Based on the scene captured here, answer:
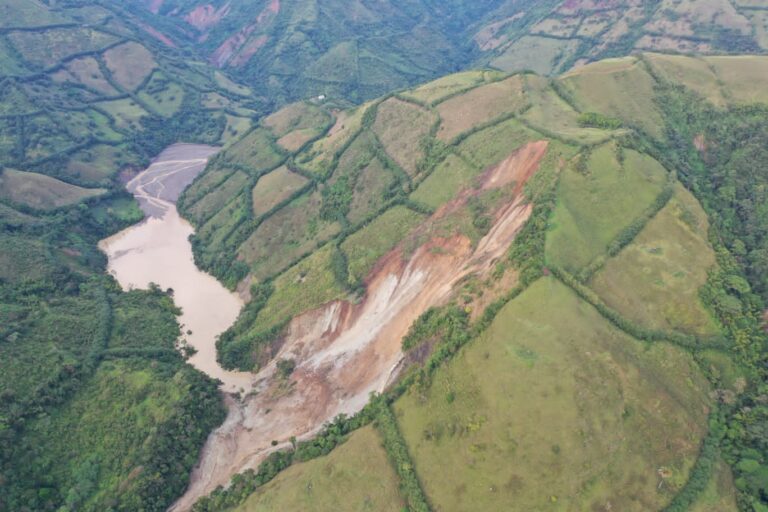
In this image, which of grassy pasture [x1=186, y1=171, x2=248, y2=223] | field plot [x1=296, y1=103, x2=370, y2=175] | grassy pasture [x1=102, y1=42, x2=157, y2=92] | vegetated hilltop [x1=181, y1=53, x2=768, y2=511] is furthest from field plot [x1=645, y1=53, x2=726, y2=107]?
grassy pasture [x1=102, y1=42, x2=157, y2=92]

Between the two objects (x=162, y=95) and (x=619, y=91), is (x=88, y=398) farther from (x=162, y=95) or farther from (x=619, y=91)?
(x=162, y=95)

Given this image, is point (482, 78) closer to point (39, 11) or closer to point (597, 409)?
point (597, 409)

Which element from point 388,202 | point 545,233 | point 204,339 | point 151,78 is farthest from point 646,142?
point 151,78

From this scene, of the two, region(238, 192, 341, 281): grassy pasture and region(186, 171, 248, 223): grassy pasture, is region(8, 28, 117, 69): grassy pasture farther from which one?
region(238, 192, 341, 281): grassy pasture

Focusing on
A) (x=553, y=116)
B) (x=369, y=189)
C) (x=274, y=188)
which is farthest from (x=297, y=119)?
(x=553, y=116)

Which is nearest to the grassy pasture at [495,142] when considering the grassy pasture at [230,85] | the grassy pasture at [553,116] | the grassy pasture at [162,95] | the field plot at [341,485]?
the grassy pasture at [553,116]
